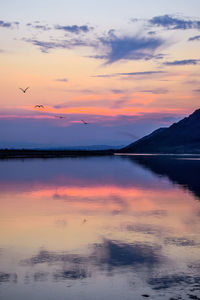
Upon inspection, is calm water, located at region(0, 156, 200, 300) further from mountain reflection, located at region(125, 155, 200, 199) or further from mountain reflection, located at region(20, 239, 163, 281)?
mountain reflection, located at region(125, 155, 200, 199)

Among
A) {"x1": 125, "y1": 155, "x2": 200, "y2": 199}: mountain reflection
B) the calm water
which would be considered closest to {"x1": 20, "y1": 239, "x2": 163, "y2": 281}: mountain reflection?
the calm water

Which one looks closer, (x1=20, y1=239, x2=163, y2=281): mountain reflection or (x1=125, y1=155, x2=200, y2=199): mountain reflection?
(x1=20, y1=239, x2=163, y2=281): mountain reflection

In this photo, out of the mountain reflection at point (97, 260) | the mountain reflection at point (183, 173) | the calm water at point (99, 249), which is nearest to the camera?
the calm water at point (99, 249)

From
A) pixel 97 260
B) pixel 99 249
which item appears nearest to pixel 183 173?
pixel 99 249

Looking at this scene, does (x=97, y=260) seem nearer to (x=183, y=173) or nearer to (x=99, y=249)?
(x=99, y=249)

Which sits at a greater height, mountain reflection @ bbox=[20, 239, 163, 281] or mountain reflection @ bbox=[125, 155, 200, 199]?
mountain reflection @ bbox=[125, 155, 200, 199]

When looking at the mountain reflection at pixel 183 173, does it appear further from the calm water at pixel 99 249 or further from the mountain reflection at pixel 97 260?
the mountain reflection at pixel 97 260

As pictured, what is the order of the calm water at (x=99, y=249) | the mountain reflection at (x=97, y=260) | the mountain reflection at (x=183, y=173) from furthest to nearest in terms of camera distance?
the mountain reflection at (x=183, y=173) < the mountain reflection at (x=97, y=260) < the calm water at (x=99, y=249)

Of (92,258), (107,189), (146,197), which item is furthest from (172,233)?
(107,189)

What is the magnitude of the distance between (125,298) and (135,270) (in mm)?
2692

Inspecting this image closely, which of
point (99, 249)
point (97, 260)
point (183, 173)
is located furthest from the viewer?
point (183, 173)

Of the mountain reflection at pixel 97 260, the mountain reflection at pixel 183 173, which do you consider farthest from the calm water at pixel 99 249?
the mountain reflection at pixel 183 173

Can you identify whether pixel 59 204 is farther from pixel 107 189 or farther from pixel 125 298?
pixel 125 298

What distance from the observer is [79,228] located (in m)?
23.8
